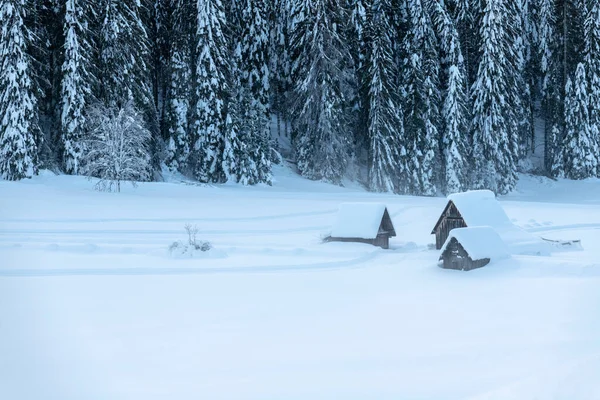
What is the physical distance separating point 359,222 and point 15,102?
696 inches

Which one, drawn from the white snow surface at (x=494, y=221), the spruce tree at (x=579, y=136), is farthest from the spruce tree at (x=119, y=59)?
the spruce tree at (x=579, y=136)

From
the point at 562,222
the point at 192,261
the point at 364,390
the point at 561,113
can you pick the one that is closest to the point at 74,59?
the point at 192,261

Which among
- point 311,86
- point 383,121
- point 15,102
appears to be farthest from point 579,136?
point 15,102

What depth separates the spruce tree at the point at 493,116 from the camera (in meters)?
38.3

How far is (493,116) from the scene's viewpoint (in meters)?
38.6

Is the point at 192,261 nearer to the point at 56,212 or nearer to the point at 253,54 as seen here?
the point at 56,212

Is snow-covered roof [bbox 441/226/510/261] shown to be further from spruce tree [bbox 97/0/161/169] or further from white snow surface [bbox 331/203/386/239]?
spruce tree [bbox 97/0/161/169]

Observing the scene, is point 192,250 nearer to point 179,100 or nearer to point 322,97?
point 179,100

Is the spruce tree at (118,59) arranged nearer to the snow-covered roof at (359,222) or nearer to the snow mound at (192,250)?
the snow-covered roof at (359,222)

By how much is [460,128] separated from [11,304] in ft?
109

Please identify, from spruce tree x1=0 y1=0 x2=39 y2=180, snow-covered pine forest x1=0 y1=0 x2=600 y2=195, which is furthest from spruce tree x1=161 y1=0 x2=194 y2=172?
spruce tree x1=0 y1=0 x2=39 y2=180

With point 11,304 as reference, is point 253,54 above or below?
above

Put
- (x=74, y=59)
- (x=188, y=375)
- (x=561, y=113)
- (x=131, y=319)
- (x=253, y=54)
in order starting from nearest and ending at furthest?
(x=188, y=375) < (x=131, y=319) < (x=74, y=59) < (x=253, y=54) < (x=561, y=113)

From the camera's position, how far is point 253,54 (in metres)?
37.2
